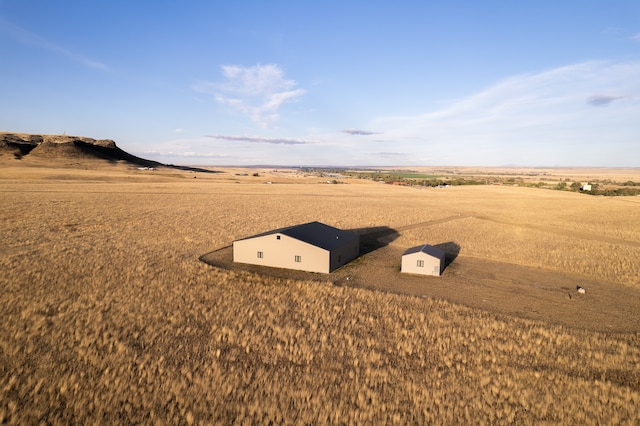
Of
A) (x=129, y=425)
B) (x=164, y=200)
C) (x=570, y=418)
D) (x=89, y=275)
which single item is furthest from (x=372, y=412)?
(x=164, y=200)

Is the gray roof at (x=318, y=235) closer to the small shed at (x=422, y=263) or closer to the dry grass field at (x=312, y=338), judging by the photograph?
the dry grass field at (x=312, y=338)

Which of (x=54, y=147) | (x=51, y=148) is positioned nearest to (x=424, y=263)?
(x=51, y=148)

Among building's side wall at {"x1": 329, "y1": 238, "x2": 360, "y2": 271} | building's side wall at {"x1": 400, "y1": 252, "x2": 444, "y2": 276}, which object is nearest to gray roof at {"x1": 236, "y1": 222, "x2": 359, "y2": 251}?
building's side wall at {"x1": 329, "y1": 238, "x2": 360, "y2": 271}

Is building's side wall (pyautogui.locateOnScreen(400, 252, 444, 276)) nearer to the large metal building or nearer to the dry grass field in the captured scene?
the dry grass field

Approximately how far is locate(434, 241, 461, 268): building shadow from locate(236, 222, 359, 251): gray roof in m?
8.71

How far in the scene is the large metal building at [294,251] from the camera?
89.7ft

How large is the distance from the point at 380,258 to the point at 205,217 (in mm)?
30432

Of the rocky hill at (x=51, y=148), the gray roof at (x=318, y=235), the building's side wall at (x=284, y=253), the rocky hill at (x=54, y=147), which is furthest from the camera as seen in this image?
the rocky hill at (x=54, y=147)

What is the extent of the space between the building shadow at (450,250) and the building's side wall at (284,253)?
11492mm

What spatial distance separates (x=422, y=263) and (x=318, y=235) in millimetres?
8977

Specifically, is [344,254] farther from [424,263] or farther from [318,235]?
[424,263]

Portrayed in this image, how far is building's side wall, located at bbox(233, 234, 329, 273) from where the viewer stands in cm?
2730

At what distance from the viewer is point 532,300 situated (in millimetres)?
22562

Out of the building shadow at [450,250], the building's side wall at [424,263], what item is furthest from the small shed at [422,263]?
the building shadow at [450,250]
